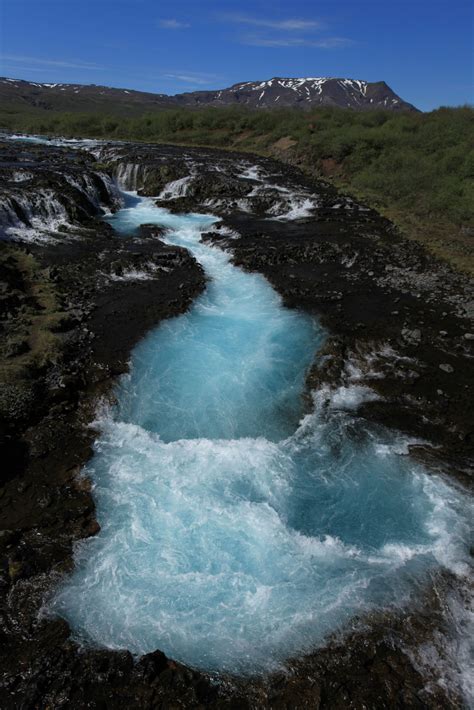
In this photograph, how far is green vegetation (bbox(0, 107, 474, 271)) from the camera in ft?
103

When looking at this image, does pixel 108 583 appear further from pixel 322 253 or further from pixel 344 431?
pixel 322 253

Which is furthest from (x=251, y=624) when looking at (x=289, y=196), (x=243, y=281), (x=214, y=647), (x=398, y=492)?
(x=289, y=196)

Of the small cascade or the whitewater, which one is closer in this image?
the whitewater

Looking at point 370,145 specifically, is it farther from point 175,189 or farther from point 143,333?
point 143,333

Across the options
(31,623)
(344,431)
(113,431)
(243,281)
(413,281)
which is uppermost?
(413,281)

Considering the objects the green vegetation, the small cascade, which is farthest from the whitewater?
the small cascade

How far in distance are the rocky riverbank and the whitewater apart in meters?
0.46

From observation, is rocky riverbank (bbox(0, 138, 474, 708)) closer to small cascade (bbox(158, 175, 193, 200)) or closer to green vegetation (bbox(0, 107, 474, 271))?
small cascade (bbox(158, 175, 193, 200))

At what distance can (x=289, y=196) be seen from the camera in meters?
36.7

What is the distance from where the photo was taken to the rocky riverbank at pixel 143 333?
7047 millimetres

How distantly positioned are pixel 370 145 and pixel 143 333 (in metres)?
42.1

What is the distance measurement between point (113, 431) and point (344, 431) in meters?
6.93

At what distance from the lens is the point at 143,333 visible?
1750 centimetres

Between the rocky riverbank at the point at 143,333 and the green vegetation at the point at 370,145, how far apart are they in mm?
3561
